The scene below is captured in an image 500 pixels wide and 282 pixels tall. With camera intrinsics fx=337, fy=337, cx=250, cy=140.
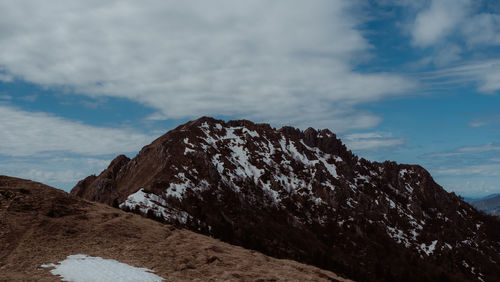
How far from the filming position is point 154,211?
389 ft

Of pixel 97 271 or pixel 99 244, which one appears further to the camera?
pixel 99 244

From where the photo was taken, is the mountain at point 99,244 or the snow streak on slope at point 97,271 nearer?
the snow streak on slope at point 97,271

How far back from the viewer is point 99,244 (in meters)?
36.2

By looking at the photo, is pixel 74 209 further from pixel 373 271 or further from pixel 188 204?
pixel 373 271

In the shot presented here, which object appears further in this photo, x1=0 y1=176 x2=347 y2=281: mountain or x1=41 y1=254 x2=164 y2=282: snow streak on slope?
x1=0 y1=176 x2=347 y2=281: mountain

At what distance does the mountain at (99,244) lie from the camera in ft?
102

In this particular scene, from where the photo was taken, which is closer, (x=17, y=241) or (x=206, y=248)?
(x=17, y=241)

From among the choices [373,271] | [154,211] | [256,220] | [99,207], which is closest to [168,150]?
[256,220]

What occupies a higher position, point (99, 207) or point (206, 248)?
point (99, 207)

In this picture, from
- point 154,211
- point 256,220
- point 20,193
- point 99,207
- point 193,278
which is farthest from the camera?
point 256,220

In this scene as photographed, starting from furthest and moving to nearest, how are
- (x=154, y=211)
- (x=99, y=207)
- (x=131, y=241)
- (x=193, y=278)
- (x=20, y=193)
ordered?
(x=154, y=211)
(x=99, y=207)
(x=20, y=193)
(x=131, y=241)
(x=193, y=278)

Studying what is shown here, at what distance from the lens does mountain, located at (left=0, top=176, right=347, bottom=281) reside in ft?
102

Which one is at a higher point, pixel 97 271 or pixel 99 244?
pixel 99 244

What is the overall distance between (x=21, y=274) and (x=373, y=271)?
198 meters
